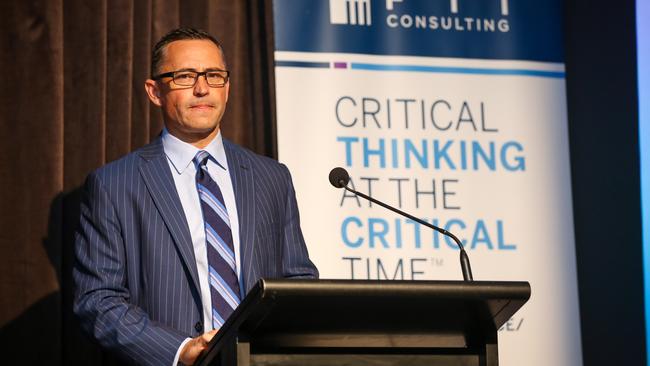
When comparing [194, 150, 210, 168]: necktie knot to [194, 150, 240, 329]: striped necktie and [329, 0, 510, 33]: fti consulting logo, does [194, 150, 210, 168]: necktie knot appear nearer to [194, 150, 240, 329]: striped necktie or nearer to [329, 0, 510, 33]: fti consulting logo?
[194, 150, 240, 329]: striped necktie

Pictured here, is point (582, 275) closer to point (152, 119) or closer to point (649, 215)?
point (649, 215)

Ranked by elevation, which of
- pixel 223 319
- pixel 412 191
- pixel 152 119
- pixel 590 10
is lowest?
pixel 223 319

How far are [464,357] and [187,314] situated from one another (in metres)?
0.83

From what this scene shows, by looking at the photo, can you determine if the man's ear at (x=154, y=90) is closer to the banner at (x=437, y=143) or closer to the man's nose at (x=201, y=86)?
the man's nose at (x=201, y=86)

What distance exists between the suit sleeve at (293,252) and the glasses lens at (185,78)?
431 millimetres

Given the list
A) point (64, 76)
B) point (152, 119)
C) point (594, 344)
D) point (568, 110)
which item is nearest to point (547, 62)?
point (568, 110)

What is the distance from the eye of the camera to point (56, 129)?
12.0 feet

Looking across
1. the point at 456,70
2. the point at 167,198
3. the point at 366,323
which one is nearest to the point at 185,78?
the point at 167,198

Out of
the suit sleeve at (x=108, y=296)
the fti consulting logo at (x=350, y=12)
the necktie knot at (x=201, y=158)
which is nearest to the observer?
the suit sleeve at (x=108, y=296)

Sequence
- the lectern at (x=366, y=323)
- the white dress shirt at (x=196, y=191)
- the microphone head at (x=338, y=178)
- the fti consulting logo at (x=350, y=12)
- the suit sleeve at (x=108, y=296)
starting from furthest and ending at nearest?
1. the fti consulting logo at (x=350, y=12)
2. the white dress shirt at (x=196, y=191)
3. the microphone head at (x=338, y=178)
4. the suit sleeve at (x=108, y=296)
5. the lectern at (x=366, y=323)

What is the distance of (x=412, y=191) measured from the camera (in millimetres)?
4000

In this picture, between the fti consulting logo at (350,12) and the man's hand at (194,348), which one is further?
the fti consulting logo at (350,12)

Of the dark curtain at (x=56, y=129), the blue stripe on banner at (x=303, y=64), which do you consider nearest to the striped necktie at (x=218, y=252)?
the dark curtain at (x=56, y=129)

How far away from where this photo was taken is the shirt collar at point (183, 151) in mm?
2930
